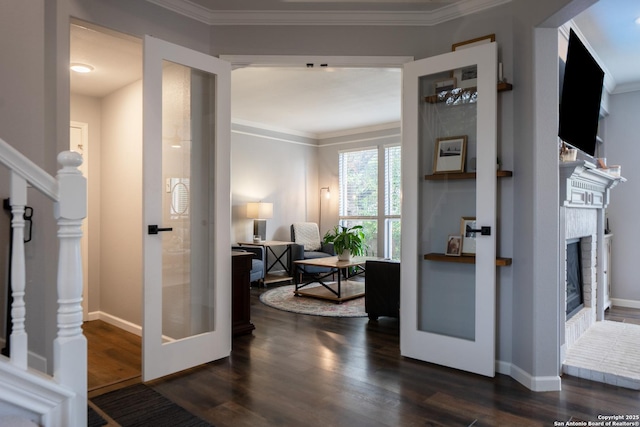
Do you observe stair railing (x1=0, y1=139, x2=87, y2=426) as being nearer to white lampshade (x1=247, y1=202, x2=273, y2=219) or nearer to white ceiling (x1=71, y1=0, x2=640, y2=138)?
white ceiling (x1=71, y1=0, x2=640, y2=138)

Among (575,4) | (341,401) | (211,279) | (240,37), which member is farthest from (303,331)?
(575,4)

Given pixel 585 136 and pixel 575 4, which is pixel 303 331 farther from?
pixel 575 4

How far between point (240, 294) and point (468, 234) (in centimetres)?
215

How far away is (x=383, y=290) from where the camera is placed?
4473 mm

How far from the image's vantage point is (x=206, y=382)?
2844mm

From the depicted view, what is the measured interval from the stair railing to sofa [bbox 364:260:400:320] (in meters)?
3.25

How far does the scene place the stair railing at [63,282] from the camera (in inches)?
58.3

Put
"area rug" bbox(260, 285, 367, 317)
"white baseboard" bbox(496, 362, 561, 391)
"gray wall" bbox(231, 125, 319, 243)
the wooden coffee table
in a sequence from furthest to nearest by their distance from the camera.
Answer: "gray wall" bbox(231, 125, 319, 243) < the wooden coffee table < "area rug" bbox(260, 285, 367, 317) < "white baseboard" bbox(496, 362, 561, 391)

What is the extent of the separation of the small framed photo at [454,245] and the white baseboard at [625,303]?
10.9 feet

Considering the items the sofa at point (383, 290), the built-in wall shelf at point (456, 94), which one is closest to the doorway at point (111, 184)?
the sofa at point (383, 290)

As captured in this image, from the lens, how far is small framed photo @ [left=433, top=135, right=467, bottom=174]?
3148 mm

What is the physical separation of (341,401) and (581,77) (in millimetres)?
2953

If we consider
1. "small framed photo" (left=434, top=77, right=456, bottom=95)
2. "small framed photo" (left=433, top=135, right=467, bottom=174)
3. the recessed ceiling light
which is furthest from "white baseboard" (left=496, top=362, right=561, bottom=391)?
the recessed ceiling light

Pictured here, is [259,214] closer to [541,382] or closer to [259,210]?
[259,210]
